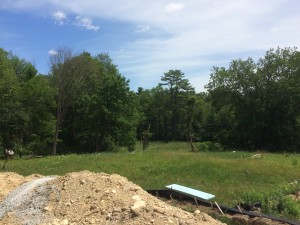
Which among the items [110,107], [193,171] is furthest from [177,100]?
[193,171]

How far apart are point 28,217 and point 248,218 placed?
4504mm

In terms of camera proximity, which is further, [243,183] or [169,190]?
[243,183]

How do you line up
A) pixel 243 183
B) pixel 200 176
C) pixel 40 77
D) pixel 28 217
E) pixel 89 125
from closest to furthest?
1. pixel 28 217
2. pixel 243 183
3. pixel 200 176
4. pixel 40 77
5. pixel 89 125

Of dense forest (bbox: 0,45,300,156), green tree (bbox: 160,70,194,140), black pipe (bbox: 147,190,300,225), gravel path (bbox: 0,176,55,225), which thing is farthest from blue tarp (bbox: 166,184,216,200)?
green tree (bbox: 160,70,194,140)

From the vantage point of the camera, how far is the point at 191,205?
10617 millimetres

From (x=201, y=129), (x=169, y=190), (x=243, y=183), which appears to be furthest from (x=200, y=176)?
(x=201, y=129)

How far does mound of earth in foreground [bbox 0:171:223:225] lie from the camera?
713 centimetres

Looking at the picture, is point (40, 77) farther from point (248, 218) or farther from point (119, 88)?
point (248, 218)

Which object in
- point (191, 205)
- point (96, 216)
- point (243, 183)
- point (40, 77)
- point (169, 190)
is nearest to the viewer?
point (96, 216)

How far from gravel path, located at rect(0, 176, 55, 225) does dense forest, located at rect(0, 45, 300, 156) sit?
30844 millimetres

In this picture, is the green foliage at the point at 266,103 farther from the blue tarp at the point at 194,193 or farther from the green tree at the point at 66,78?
the blue tarp at the point at 194,193

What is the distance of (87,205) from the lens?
8.05 meters

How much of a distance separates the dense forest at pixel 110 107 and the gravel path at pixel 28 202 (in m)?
30.8

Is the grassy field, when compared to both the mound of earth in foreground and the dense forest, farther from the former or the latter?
the dense forest
